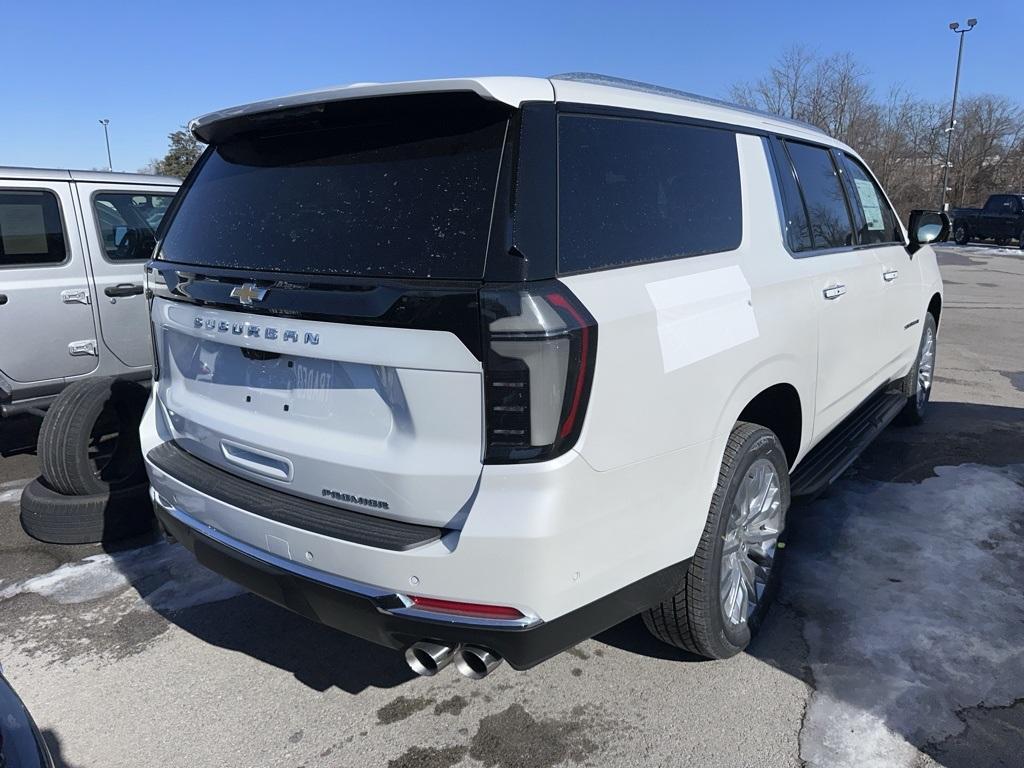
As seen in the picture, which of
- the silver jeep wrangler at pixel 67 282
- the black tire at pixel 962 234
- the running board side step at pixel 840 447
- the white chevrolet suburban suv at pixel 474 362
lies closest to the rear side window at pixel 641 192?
the white chevrolet suburban suv at pixel 474 362

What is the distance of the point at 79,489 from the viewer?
413 centimetres

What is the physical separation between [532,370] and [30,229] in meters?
4.63

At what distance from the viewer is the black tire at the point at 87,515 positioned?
13.3 ft

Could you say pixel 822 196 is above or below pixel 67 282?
above

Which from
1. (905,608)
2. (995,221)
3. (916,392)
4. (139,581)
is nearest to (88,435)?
(139,581)

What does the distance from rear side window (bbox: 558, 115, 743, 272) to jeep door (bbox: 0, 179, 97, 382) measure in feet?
14.0

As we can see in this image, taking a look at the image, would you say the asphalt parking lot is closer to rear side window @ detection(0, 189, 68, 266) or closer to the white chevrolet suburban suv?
the white chevrolet suburban suv

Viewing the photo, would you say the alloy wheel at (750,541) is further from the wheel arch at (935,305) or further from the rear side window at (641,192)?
the wheel arch at (935,305)

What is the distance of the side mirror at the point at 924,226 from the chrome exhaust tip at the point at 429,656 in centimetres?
417

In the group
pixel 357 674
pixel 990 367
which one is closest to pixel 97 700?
pixel 357 674

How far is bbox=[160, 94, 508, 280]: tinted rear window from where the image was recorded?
202 cm

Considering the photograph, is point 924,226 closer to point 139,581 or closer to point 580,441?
point 580,441

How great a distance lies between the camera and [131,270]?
5.41 metres

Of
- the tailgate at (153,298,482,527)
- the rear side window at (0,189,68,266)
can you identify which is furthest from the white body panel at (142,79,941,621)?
the rear side window at (0,189,68,266)
